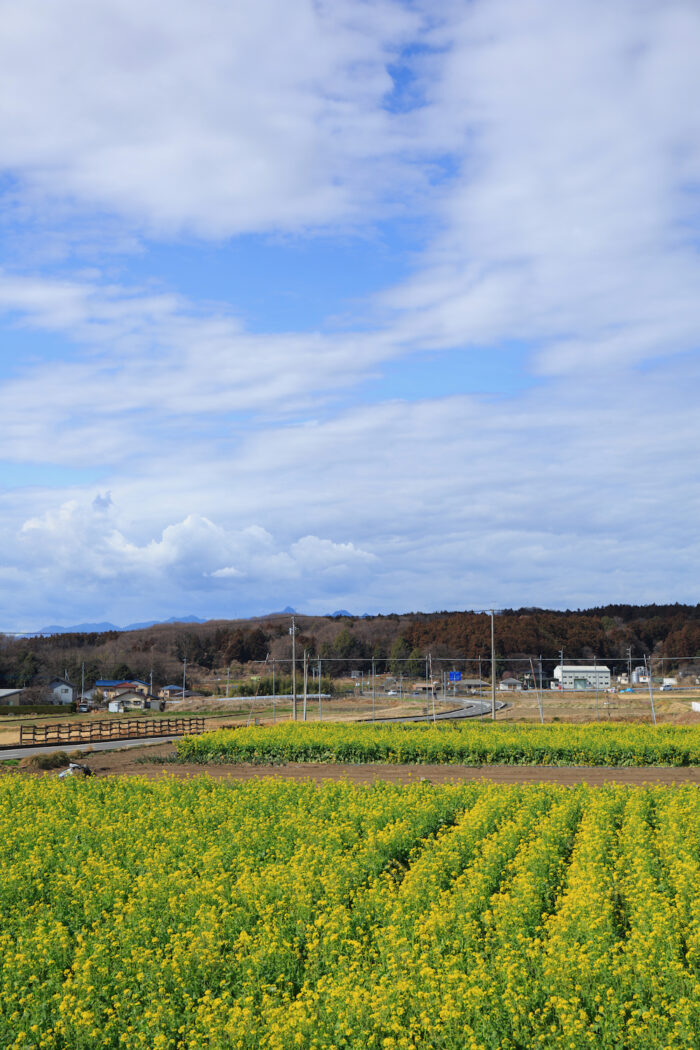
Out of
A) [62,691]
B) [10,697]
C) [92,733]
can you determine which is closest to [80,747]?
[92,733]

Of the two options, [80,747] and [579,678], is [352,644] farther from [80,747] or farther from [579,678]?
[80,747]

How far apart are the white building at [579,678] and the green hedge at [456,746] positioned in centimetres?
8264

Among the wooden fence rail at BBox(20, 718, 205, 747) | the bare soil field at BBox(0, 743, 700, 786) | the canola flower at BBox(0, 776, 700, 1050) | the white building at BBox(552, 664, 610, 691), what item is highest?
the canola flower at BBox(0, 776, 700, 1050)

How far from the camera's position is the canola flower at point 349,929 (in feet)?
27.8

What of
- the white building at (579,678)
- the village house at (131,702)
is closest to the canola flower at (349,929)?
Answer: the village house at (131,702)

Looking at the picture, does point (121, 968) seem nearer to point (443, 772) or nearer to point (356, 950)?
point (356, 950)

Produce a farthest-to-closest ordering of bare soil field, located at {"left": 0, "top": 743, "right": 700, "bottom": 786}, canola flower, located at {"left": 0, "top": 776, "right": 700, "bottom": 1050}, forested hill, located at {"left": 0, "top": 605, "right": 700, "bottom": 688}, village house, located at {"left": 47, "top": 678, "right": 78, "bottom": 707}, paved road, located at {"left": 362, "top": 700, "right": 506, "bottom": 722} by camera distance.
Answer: forested hill, located at {"left": 0, "top": 605, "right": 700, "bottom": 688}, village house, located at {"left": 47, "top": 678, "right": 78, "bottom": 707}, paved road, located at {"left": 362, "top": 700, "right": 506, "bottom": 722}, bare soil field, located at {"left": 0, "top": 743, "right": 700, "bottom": 786}, canola flower, located at {"left": 0, "top": 776, "right": 700, "bottom": 1050}

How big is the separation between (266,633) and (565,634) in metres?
59.5

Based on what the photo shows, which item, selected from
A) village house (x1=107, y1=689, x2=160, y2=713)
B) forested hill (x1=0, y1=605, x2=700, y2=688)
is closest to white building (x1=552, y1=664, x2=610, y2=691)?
forested hill (x1=0, y1=605, x2=700, y2=688)

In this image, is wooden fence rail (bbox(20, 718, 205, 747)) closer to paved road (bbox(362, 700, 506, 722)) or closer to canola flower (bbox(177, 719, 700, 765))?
canola flower (bbox(177, 719, 700, 765))

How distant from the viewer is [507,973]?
30.0ft

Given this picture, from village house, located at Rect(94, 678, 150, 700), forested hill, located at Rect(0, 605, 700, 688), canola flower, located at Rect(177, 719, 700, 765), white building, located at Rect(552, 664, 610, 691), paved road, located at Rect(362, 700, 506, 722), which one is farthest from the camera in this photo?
forested hill, located at Rect(0, 605, 700, 688)

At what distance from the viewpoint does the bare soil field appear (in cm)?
2931

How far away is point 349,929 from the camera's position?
11031 mm
